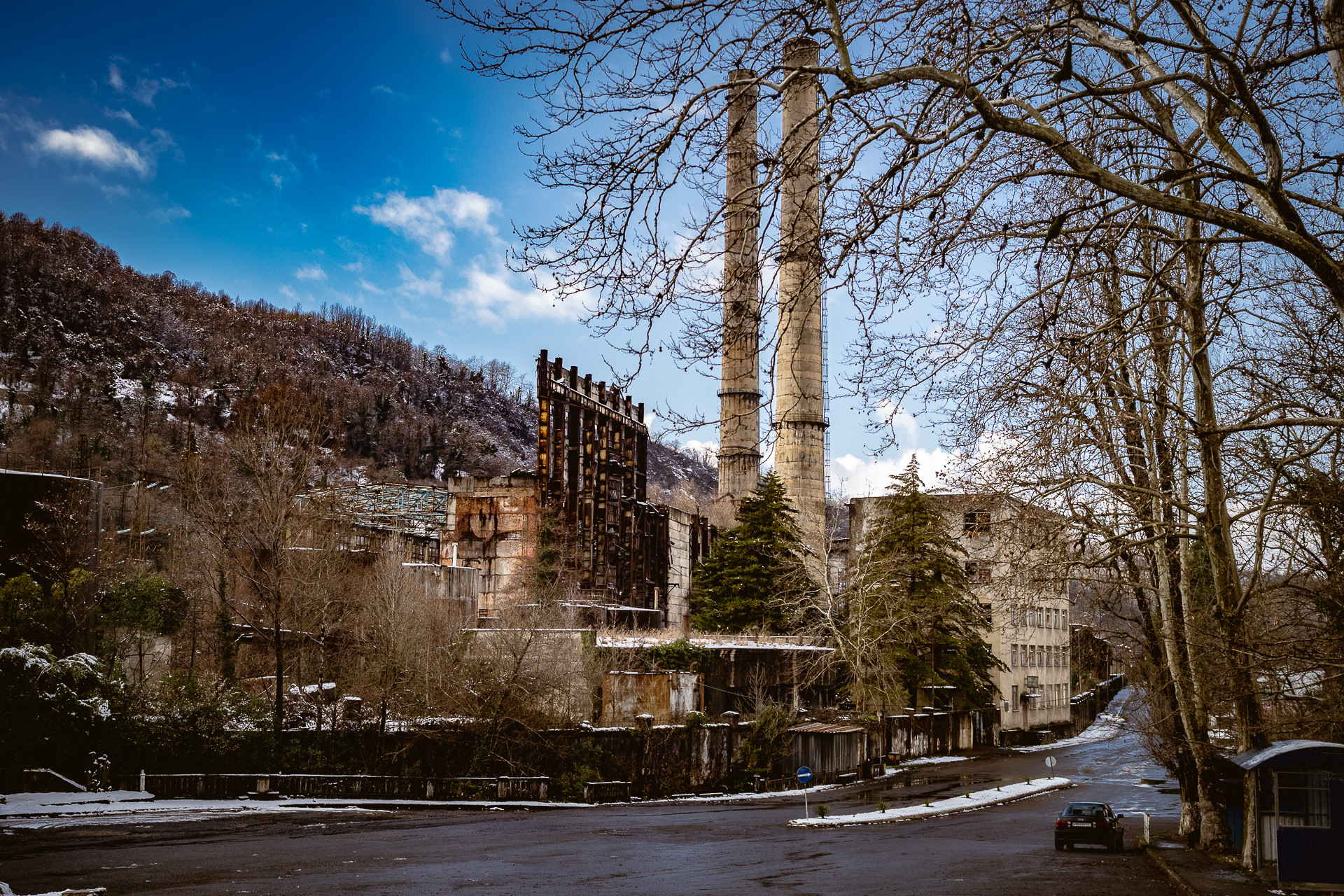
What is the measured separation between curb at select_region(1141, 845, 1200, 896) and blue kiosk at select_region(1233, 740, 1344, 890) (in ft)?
4.21

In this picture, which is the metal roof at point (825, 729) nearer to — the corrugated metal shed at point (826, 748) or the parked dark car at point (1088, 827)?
the corrugated metal shed at point (826, 748)

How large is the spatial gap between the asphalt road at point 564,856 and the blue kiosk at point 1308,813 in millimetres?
1732

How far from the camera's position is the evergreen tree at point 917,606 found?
1747 inches

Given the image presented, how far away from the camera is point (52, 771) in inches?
986

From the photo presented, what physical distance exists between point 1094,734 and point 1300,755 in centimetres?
7044

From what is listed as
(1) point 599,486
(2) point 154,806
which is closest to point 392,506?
(1) point 599,486

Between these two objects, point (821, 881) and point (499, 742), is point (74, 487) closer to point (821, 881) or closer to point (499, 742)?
point (499, 742)

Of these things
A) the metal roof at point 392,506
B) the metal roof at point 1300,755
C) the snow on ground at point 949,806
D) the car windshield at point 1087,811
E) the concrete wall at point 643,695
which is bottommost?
the snow on ground at point 949,806

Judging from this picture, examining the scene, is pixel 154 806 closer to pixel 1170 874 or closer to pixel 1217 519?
pixel 1170 874

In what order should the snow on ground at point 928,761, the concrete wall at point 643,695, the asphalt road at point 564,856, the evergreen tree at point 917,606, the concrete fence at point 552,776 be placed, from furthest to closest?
the snow on ground at point 928,761 < the evergreen tree at point 917,606 < the concrete wall at point 643,695 < the concrete fence at point 552,776 < the asphalt road at point 564,856

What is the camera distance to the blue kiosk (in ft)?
47.0

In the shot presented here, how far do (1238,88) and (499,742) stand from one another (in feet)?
90.1

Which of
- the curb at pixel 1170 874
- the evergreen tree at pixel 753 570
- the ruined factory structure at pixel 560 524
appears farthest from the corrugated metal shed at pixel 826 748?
the curb at pixel 1170 874

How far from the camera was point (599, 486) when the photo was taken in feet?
168
